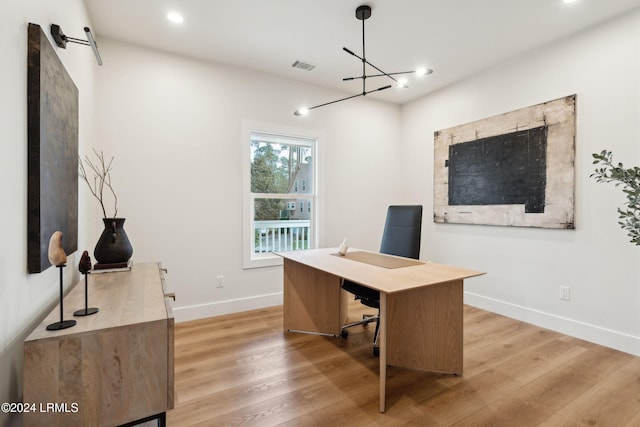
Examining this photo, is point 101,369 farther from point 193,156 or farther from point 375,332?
point 193,156

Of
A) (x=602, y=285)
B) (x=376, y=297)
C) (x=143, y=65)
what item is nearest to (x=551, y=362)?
(x=602, y=285)

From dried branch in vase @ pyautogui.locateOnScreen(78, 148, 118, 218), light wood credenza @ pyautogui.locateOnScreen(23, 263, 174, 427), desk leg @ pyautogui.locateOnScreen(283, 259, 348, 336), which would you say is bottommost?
desk leg @ pyautogui.locateOnScreen(283, 259, 348, 336)

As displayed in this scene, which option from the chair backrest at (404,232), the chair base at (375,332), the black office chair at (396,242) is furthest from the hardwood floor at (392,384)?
the chair backrest at (404,232)

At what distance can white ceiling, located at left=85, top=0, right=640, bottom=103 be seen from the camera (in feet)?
7.93

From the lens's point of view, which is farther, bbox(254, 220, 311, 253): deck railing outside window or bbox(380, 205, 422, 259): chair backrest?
bbox(254, 220, 311, 253): deck railing outside window

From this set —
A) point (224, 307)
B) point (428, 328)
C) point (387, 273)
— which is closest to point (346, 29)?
point (387, 273)

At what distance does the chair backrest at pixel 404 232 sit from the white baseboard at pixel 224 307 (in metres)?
1.54

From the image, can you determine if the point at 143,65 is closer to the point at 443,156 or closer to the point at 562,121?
the point at 443,156

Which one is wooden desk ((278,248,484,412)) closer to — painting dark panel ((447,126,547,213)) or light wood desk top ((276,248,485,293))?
light wood desk top ((276,248,485,293))

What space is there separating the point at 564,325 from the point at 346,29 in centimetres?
344

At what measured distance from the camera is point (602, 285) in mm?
2670

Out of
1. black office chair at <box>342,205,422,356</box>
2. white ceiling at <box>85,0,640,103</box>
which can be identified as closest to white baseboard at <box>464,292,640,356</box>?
black office chair at <box>342,205,422,356</box>

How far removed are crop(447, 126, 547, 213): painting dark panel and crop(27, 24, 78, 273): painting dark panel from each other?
3.78 meters

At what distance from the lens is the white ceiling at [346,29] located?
242cm
